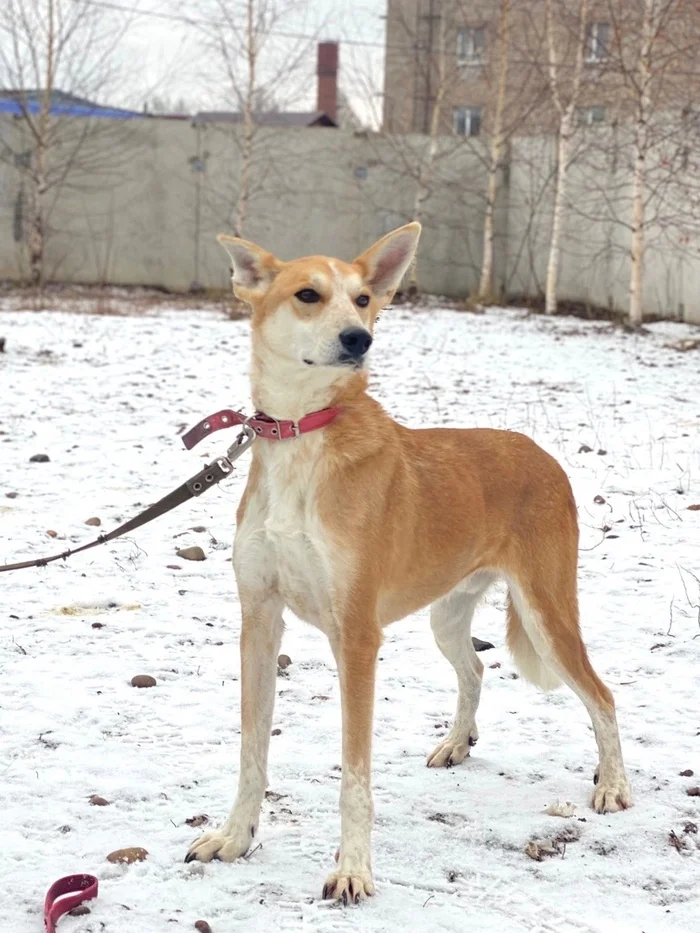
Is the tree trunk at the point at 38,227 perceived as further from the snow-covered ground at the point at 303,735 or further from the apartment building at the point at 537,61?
the snow-covered ground at the point at 303,735

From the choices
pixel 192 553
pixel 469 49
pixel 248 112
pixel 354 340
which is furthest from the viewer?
pixel 469 49

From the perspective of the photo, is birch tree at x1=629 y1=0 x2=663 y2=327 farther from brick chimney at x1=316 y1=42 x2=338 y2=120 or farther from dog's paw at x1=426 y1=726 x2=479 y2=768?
brick chimney at x1=316 y1=42 x2=338 y2=120

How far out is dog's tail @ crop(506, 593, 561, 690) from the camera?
12.0ft

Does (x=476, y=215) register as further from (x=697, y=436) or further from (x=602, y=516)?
(x=602, y=516)

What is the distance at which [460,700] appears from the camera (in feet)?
12.3

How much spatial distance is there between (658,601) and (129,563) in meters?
2.66

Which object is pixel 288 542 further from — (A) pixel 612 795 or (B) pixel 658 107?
(B) pixel 658 107

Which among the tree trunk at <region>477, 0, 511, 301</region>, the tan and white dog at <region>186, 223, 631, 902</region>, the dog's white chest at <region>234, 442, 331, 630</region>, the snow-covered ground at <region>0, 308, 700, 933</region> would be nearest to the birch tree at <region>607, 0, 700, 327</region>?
the tree trunk at <region>477, 0, 511, 301</region>

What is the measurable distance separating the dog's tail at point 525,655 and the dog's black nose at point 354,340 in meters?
1.14

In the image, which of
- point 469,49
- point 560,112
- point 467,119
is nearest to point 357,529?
point 560,112

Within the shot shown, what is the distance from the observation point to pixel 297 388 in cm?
307

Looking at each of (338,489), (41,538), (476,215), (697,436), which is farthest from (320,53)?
(338,489)

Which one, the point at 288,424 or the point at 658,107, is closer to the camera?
the point at 288,424

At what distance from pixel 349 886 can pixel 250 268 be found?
1798 millimetres
